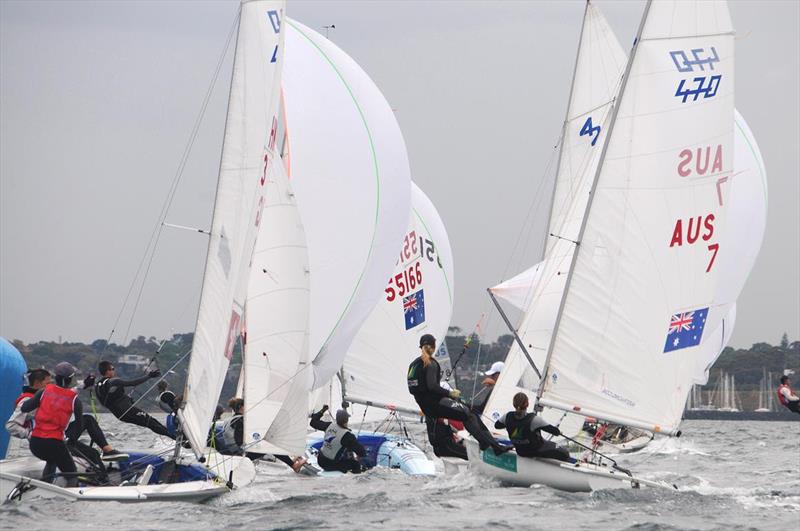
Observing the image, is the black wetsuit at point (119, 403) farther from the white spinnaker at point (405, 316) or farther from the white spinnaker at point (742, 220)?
the white spinnaker at point (742, 220)

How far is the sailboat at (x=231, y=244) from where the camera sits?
41.1 ft

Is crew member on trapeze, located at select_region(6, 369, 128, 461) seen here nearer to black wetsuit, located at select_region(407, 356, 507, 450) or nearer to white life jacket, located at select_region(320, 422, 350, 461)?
black wetsuit, located at select_region(407, 356, 507, 450)

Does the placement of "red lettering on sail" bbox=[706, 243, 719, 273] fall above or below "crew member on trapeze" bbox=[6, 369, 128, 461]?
above

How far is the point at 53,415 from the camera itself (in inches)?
480

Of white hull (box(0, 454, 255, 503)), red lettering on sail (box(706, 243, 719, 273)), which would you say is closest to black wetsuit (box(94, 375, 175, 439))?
white hull (box(0, 454, 255, 503))

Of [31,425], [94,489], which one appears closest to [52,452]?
[31,425]

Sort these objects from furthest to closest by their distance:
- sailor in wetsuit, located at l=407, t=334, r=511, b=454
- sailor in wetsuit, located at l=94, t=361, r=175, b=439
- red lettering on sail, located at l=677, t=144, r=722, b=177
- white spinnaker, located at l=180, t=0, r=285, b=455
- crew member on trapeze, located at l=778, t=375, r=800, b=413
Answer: crew member on trapeze, located at l=778, t=375, r=800, b=413 < sailor in wetsuit, located at l=94, t=361, r=175, b=439 < red lettering on sail, located at l=677, t=144, r=722, b=177 < sailor in wetsuit, located at l=407, t=334, r=511, b=454 < white spinnaker, located at l=180, t=0, r=285, b=455

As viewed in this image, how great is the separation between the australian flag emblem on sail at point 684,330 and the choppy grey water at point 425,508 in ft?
5.49

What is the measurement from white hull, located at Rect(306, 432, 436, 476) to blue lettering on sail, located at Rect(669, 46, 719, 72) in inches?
245

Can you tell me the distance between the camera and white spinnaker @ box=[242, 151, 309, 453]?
1474cm

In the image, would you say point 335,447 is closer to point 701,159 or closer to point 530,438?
point 530,438

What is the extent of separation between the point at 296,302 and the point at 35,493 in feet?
13.8

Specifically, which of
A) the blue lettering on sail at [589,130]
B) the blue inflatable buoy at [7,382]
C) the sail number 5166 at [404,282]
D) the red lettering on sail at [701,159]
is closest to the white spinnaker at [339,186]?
the sail number 5166 at [404,282]

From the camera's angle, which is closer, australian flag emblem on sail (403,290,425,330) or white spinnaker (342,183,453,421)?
white spinnaker (342,183,453,421)
